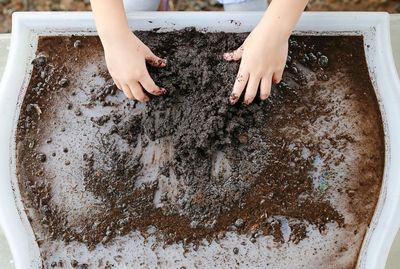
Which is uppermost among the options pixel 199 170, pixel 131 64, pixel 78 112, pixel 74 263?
pixel 131 64

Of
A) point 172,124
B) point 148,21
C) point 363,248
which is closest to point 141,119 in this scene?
point 172,124

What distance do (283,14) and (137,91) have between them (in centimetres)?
31

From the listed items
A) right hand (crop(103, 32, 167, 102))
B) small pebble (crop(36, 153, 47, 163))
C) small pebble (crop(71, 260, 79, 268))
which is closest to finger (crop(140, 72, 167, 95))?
right hand (crop(103, 32, 167, 102))

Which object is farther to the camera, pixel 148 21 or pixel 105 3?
pixel 148 21

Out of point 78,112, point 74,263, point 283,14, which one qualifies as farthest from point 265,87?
point 74,263

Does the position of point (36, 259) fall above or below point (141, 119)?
below

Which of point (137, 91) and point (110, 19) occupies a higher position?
point (110, 19)

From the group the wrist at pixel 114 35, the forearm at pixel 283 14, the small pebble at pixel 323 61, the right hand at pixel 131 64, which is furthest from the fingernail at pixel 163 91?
the small pebble at pixel 323 61

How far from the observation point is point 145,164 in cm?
112

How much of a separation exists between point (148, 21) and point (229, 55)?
0.19 m

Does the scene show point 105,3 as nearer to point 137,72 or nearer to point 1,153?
point 137,72

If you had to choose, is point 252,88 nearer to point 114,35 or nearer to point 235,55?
point 235,55

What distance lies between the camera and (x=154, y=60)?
109 cm

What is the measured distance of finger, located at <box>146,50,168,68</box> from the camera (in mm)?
1084
